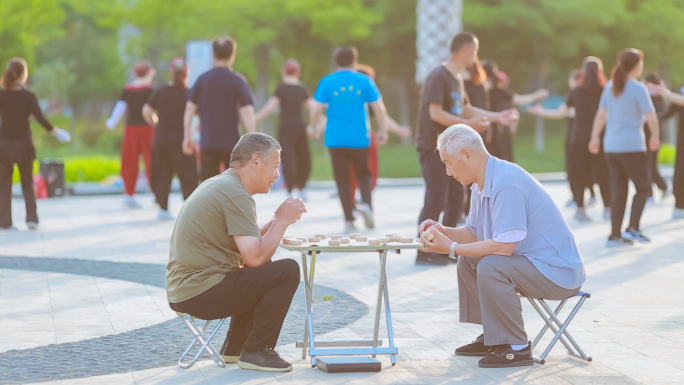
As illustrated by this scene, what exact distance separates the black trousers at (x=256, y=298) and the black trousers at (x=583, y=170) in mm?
7809

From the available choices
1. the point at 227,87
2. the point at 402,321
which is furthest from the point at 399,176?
the point at 402,321

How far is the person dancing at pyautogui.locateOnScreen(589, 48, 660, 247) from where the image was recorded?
955cm

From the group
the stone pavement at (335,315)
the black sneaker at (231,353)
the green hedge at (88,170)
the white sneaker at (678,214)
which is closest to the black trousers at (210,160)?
the stone pavement at (335,315)

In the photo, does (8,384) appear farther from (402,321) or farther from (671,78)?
(671,78)

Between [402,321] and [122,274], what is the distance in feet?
9.48

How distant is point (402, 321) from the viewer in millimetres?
6070

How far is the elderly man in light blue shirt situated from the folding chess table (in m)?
0.29

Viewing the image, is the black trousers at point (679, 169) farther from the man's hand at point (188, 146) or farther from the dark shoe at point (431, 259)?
the man's hand at point (188, 146)

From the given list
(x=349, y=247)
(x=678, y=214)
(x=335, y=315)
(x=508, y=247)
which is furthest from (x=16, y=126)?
(x=678, y=214)

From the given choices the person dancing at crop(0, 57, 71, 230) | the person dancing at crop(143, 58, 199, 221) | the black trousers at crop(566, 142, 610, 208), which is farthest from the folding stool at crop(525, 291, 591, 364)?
the person dancing at crop(0, 57, 71, 230)

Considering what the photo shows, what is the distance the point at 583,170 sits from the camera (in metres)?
12.0

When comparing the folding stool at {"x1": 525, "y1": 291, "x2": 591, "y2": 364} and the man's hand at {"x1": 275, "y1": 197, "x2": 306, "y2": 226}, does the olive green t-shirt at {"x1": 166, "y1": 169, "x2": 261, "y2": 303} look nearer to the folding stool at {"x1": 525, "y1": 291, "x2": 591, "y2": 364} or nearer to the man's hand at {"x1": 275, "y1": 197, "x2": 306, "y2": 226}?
the man's hand at {"x1": 275, "y1": 197, "x2": 306, "y2": 226}

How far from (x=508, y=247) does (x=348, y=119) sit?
18.9ft

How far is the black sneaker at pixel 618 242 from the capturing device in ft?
31.8
